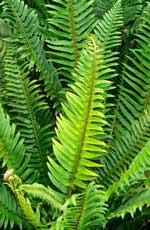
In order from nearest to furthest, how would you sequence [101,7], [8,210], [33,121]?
[8,210] → [33,121] → [101,7]

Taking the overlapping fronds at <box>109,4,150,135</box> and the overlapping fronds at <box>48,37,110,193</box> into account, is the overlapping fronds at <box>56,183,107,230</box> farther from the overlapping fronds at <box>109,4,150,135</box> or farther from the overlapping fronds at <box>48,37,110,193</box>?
the overlapping fronds at <box>109,4,150,135</box>

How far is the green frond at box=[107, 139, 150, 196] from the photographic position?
1.81m

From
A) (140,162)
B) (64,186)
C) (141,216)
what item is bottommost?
(141,216)

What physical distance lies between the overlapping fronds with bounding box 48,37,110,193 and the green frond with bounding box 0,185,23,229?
21 cm

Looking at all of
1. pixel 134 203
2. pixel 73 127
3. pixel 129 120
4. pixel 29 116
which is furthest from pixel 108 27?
pixel 134 203

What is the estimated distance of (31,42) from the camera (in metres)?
2.42

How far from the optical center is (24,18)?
8.00 ft

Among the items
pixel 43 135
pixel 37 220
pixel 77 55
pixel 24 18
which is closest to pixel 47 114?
pixel 43 135

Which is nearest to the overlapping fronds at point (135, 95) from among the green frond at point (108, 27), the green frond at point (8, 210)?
the green frond at point (108, 27)

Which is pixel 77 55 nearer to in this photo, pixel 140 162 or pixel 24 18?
pixel 24 18

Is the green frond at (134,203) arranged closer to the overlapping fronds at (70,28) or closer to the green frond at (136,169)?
the green frond at (136,169)

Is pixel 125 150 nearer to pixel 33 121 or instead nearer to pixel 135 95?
pixel 135 95

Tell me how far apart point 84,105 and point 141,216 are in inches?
29.5

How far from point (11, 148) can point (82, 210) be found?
1.41 ft
